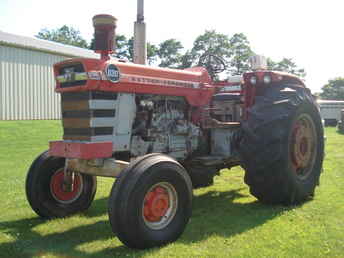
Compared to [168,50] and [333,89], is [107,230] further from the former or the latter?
[333,89]

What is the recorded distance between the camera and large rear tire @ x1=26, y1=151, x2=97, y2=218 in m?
4.79

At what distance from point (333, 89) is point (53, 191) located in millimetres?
88437

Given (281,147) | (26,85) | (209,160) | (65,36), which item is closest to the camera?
(281,147)

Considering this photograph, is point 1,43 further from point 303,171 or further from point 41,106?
point 303,171

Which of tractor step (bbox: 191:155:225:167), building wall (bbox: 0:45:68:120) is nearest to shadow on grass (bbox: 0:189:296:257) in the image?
tractor step (bbox: 191:155:225:167)

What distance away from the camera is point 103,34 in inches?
167

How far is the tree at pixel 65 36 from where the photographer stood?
2682 inches

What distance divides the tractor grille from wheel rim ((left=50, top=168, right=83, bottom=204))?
0.84 m

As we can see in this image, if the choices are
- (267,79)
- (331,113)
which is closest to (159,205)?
(267,79)

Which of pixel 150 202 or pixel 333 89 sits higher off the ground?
pixel 333 89

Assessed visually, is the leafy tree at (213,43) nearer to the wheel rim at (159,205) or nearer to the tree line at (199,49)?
the tree line at (199,49)

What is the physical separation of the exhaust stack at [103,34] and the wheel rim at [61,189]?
5.65 feet

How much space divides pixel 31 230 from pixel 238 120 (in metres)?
3.37

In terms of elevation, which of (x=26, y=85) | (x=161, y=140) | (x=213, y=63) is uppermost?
(x=26, y=85)
